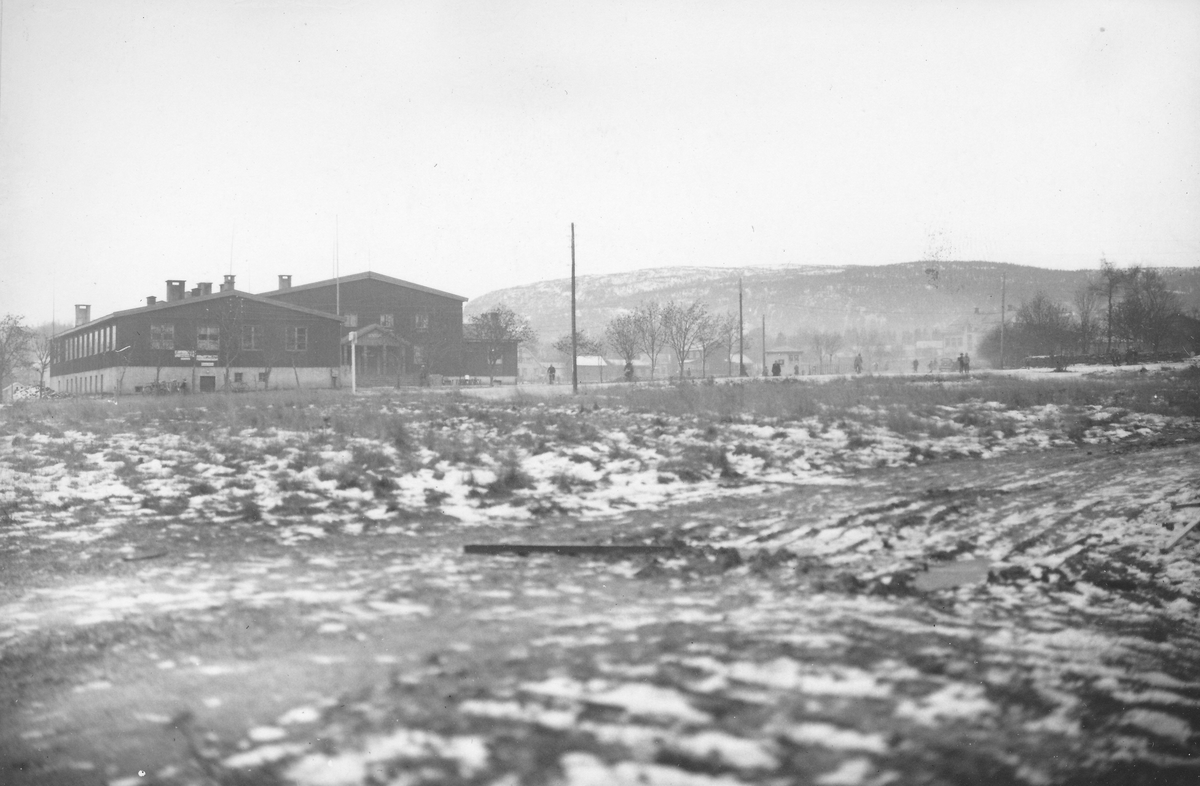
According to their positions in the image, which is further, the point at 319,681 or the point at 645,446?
the point at 645,446

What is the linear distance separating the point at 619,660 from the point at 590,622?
2.58 feet

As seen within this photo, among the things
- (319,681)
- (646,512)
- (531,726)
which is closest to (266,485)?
(646,512)

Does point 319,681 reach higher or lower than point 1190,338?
lower

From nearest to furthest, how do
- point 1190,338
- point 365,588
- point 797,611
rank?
point 797,611, point 365,588, point 1190,338

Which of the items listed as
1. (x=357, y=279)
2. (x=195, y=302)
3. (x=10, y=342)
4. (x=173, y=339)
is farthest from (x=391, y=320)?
(x=10, y=342)

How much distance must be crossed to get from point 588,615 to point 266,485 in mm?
6600

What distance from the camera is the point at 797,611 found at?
4879 millimetres

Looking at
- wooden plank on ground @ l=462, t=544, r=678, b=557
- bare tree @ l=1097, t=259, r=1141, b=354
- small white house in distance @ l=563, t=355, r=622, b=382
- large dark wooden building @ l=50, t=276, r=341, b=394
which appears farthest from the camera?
small white house in distance @ l=563, t=355, r=622, b=382

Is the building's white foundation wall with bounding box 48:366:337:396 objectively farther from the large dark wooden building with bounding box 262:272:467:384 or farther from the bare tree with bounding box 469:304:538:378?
the bare tree with bounding box 469:304:538:378

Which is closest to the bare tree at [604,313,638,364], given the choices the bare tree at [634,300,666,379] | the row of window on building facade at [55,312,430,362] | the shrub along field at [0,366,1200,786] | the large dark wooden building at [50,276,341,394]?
the bare tree at [634,300,666,379]

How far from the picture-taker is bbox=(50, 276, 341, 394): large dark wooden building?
4459cm

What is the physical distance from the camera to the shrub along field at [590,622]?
2.97 metres

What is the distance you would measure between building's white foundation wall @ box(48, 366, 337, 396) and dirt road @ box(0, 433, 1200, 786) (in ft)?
128

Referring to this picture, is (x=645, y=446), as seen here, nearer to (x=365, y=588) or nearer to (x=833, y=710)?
(x=365, y=588)
